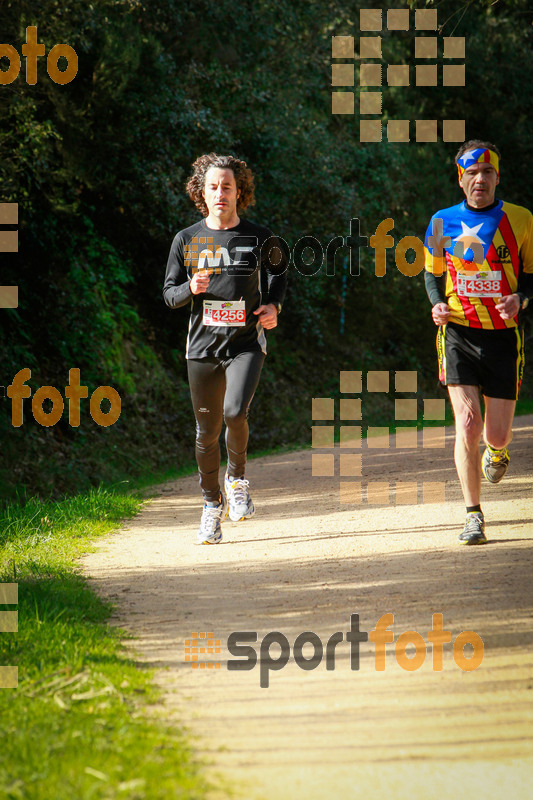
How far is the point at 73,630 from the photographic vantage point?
4543 mm

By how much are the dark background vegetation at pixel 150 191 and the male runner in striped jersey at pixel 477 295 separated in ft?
13.3

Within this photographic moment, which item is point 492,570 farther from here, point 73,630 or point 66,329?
point 66,329

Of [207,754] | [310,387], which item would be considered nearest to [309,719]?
[207,754]

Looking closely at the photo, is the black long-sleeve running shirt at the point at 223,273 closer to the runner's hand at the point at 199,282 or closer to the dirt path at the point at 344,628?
the runner's hand at the point at 199,282

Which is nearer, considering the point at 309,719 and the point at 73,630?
the point at 309,719

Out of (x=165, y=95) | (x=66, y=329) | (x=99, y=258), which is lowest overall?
(x=66, y=329)

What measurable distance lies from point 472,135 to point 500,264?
2388 centimetres

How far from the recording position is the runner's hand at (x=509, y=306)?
19.5ft

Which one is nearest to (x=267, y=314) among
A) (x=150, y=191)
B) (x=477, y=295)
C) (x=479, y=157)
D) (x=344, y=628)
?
(x=477, y=295)

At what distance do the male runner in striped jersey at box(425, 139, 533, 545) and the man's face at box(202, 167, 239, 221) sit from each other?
1.45 meters

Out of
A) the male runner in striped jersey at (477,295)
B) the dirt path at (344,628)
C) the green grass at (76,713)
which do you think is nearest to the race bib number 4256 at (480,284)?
the male runner in striped jersey at (477,295)

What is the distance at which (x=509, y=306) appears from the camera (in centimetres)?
594

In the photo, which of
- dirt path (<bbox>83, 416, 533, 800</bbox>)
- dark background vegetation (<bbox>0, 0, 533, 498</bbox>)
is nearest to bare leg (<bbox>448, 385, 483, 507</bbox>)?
dirt path (<bbox>83, 416, 533, 800</bbox>)

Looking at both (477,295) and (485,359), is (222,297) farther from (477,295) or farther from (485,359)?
(485,359)
